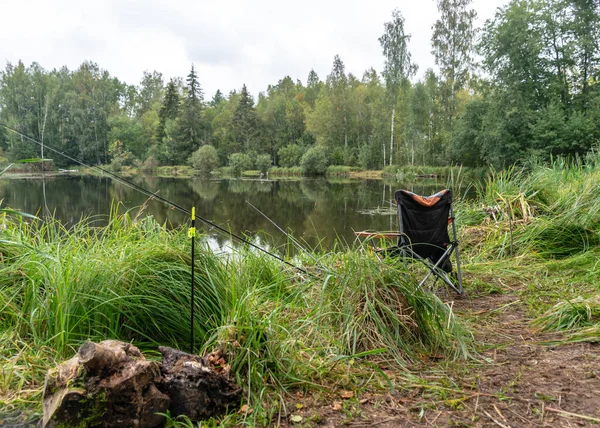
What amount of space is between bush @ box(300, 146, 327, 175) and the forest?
128mm

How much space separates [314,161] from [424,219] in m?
34.9

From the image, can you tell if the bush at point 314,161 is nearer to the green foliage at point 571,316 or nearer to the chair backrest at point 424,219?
the chair backrest at point 424,219

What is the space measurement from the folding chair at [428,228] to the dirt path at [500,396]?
1.11m

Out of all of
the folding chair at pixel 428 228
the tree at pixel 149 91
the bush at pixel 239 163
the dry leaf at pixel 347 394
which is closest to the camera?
the dry leaf at pixel 347 394

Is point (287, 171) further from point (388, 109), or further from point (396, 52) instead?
point (396, 52)

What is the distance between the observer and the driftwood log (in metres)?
1.42

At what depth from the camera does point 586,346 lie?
2221mm

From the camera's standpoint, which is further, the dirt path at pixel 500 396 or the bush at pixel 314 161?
the bush at pixel 314 161

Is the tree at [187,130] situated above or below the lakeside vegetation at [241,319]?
above

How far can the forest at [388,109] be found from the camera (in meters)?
21.6

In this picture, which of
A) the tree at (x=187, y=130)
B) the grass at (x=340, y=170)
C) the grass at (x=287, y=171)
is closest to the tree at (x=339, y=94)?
the grass at (x=340, y=170)

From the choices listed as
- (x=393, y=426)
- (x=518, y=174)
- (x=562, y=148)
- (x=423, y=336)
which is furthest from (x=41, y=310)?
(x=562, y=148)

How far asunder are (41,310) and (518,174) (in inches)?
231

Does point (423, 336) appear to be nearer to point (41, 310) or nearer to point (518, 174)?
point (41, 310)
